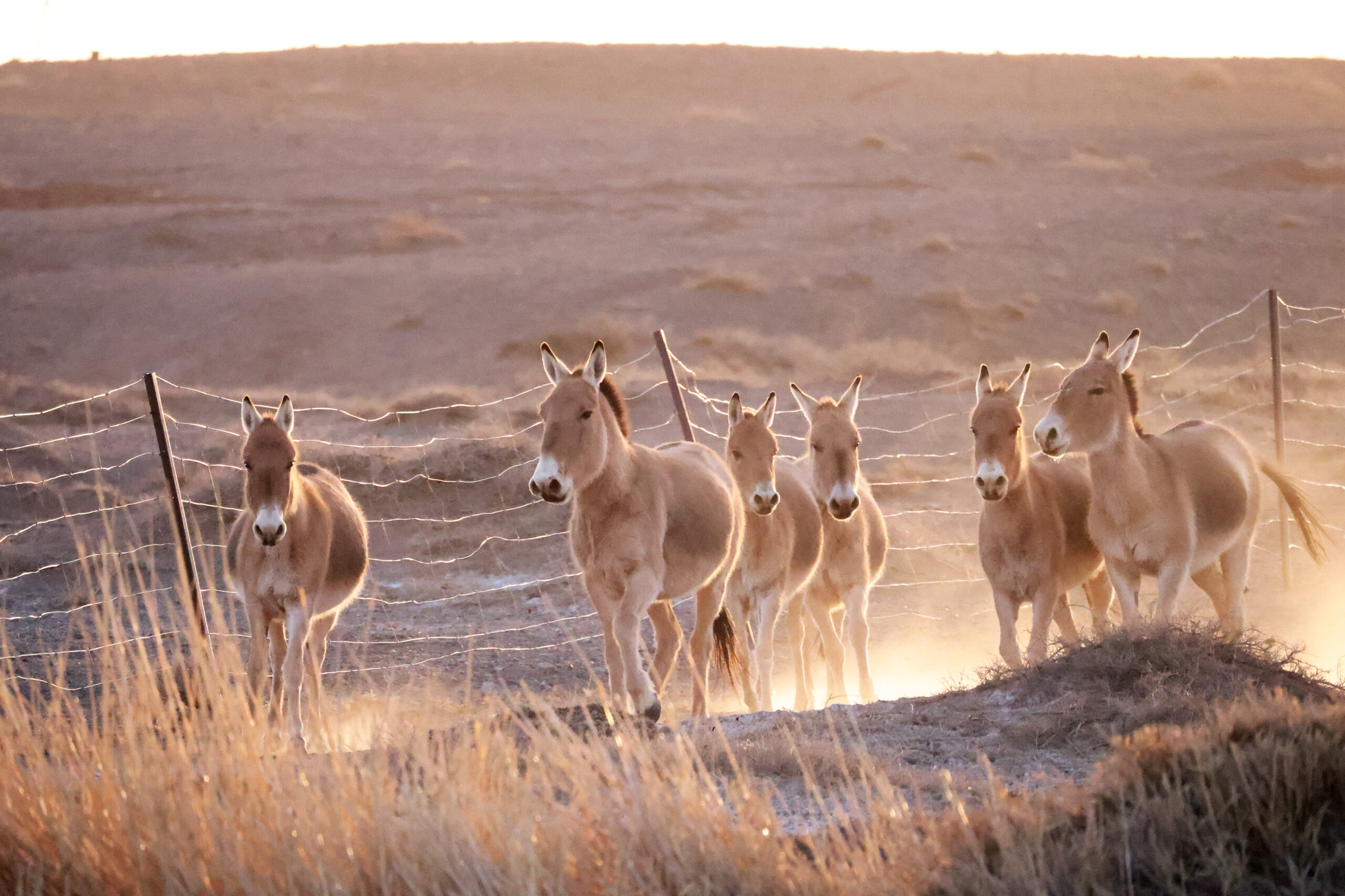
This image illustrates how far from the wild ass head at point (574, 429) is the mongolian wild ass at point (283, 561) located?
1770 mm

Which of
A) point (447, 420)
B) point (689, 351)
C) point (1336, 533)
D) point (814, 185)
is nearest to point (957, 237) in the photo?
point (814, 185)

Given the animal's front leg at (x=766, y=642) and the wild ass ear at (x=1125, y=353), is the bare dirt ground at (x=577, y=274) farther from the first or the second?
the wild ass ear at (x=1125, y=353)

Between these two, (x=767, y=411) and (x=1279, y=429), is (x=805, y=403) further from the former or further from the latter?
(x=1279, y=429)

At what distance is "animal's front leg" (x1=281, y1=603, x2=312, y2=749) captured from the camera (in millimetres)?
8000

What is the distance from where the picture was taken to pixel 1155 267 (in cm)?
3841

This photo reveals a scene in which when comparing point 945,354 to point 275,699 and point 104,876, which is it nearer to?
point 275,699

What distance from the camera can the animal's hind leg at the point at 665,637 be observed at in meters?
8.65

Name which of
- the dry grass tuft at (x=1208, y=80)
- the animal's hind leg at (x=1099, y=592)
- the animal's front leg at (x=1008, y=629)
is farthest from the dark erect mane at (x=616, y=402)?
the dry grass tuft at (x=1208, y=80)

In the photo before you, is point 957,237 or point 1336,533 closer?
point 1336,533

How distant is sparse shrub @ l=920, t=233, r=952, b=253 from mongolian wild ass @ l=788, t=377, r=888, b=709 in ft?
102

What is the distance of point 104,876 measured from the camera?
430 centimetres

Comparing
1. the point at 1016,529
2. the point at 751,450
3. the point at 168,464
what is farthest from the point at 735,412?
the point at 168,464

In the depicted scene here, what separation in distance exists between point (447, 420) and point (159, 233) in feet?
89.3

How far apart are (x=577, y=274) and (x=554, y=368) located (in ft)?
101
